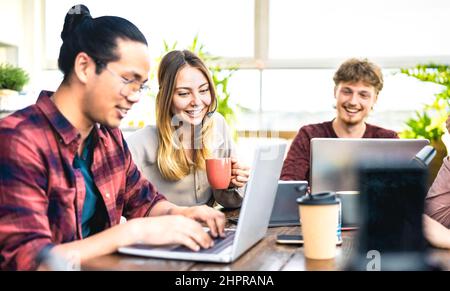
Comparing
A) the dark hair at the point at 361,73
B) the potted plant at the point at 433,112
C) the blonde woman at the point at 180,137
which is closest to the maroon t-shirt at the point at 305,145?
the dark hair at the point at 361,73

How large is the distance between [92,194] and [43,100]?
25 cm

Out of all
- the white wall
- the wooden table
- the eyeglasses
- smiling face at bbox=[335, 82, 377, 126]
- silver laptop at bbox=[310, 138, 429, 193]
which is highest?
the white wall

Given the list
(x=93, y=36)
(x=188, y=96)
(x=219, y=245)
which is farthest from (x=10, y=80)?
(x=219, y=245)

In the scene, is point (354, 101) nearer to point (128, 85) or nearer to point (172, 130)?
point (172, 130)

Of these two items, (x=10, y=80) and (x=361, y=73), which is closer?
(x=361, y=73)

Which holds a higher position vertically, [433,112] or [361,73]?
[361,73]

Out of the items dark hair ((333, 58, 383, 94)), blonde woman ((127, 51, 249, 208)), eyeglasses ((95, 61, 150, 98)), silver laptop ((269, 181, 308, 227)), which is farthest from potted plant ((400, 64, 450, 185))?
eyeglasses ((95, 61, 150, 98))

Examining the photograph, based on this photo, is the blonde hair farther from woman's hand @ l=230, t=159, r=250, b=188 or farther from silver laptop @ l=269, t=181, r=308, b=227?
silver laptop @ l=269, t=181, r=308, b=227

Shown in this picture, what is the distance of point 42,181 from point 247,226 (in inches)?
15.1

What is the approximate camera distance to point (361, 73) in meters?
2.58

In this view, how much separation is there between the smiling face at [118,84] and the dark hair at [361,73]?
1.51 meters

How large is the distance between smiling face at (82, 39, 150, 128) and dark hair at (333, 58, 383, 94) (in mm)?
1513

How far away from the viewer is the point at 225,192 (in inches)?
71.5

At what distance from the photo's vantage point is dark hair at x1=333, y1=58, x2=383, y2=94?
2.58 m
